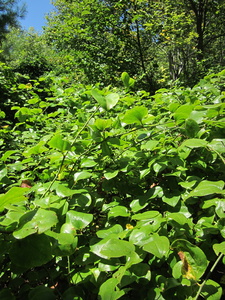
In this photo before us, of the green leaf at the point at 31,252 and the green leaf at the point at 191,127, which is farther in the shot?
the green leaf at the point at 191,127

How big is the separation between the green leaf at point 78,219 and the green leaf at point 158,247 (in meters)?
0.17

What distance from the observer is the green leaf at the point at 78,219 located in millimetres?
618

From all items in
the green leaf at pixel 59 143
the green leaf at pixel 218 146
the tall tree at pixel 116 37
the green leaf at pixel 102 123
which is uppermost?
the tall tree at pixel 116 37

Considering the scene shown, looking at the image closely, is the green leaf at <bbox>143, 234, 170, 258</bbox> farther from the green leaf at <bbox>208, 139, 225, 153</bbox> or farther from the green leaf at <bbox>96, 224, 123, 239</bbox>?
the green leaf at <bbox>208, 139, 225, 153</bbox>

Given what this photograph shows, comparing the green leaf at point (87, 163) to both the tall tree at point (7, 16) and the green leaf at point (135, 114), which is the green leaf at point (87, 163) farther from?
the tall tree at point (7, 16)

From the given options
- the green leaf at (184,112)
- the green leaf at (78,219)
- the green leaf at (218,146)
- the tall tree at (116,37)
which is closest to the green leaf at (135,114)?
the green leaf at (184,112)

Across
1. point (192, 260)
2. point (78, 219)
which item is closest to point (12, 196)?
point (78, 219)

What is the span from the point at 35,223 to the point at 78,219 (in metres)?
0.19

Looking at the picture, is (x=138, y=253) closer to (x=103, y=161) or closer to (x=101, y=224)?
(x=101, y=224)

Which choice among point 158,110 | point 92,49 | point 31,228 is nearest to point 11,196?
point 31,228

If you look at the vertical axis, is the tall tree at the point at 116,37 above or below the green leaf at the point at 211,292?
above

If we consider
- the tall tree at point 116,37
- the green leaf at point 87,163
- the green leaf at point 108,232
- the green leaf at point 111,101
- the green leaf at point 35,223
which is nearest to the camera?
the green leaf at point 35,223

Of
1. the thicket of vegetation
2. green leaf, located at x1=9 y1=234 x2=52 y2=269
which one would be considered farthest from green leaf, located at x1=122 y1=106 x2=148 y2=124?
Answer: green leaf, located at x1=9 y1=234 x2=52 y2=269

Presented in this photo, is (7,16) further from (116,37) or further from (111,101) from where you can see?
(111,101)
